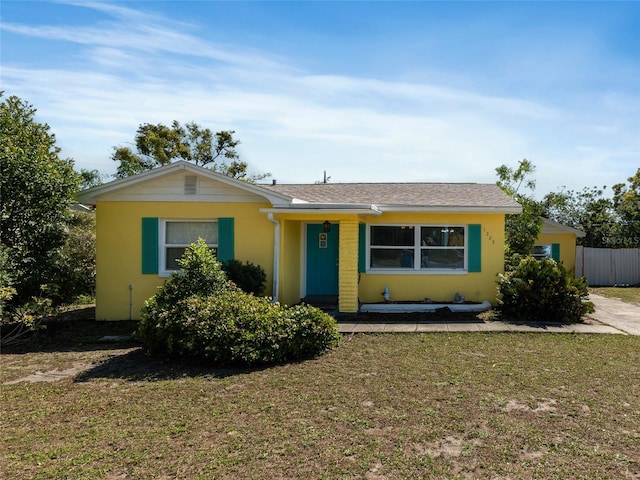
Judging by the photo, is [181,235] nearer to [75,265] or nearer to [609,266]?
[75,265]

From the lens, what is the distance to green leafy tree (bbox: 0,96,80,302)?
8.68 metres

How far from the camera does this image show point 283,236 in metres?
10.4

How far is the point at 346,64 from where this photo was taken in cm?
1035

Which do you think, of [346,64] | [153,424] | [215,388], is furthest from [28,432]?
[346,64]

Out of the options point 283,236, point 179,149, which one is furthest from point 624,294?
point 179,149

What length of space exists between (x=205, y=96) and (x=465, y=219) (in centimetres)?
716

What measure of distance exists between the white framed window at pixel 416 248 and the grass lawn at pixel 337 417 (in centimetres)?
434

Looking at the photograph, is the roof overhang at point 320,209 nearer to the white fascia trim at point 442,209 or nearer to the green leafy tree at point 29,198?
the white fascia trim at point 442,209

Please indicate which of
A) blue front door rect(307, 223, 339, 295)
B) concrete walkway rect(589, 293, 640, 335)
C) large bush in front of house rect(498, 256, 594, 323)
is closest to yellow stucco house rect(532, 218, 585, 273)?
concrete walkway rect(589, 293, 640, 335)

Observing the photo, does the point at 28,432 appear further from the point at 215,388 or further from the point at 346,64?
the point at 346,64

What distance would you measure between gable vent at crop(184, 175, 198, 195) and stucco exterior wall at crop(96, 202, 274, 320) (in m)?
0.28

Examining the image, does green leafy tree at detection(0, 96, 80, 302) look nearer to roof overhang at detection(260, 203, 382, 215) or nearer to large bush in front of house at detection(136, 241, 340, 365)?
large bush in front of house at detection(136, 241, 340, 365)

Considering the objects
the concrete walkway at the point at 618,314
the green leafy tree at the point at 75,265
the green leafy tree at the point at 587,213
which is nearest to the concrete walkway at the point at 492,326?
the concrete walkway at the point at 618,314

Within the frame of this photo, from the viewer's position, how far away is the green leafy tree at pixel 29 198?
868cm
